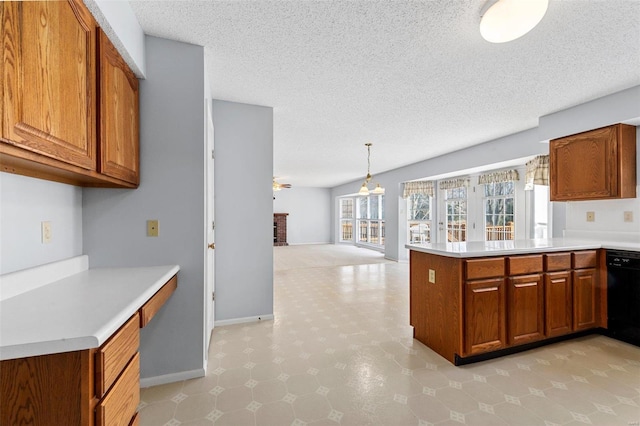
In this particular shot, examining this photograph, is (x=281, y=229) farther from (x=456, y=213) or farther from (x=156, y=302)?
(x=156, y=302)

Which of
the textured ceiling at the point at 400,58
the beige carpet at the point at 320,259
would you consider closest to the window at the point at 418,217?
the beige carpet at the point at 320,259

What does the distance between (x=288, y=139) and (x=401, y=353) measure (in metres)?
3.51

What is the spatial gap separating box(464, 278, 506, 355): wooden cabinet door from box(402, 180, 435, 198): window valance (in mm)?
4749

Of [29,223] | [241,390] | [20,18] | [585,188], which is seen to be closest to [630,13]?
[585,188]

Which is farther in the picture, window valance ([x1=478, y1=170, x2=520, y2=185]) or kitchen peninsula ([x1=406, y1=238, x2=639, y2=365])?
window valance ([x1=478, y1=170, x2=520, y2=185])

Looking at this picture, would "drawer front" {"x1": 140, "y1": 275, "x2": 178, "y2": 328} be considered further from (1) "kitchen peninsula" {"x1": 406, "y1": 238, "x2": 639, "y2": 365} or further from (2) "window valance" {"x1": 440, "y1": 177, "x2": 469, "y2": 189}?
(2) "window valance" {"x1": 440, "y1": 177, "x2": 469, "y2": 189}

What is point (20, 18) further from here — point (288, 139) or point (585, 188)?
point (585, 188)

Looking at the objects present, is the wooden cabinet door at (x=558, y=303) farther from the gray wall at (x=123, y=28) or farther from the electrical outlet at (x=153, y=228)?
the gray wall at (x=123, y=28)

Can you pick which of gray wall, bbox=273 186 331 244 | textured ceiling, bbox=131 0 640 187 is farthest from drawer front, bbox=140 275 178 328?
gray wall, bbox=273 186 331 244

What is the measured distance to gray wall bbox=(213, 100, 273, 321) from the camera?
301 cm

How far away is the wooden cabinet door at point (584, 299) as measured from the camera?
104 inches

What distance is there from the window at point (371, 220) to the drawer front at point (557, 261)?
6.60 metres

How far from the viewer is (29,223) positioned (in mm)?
1364

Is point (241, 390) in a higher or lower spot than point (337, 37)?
lower
